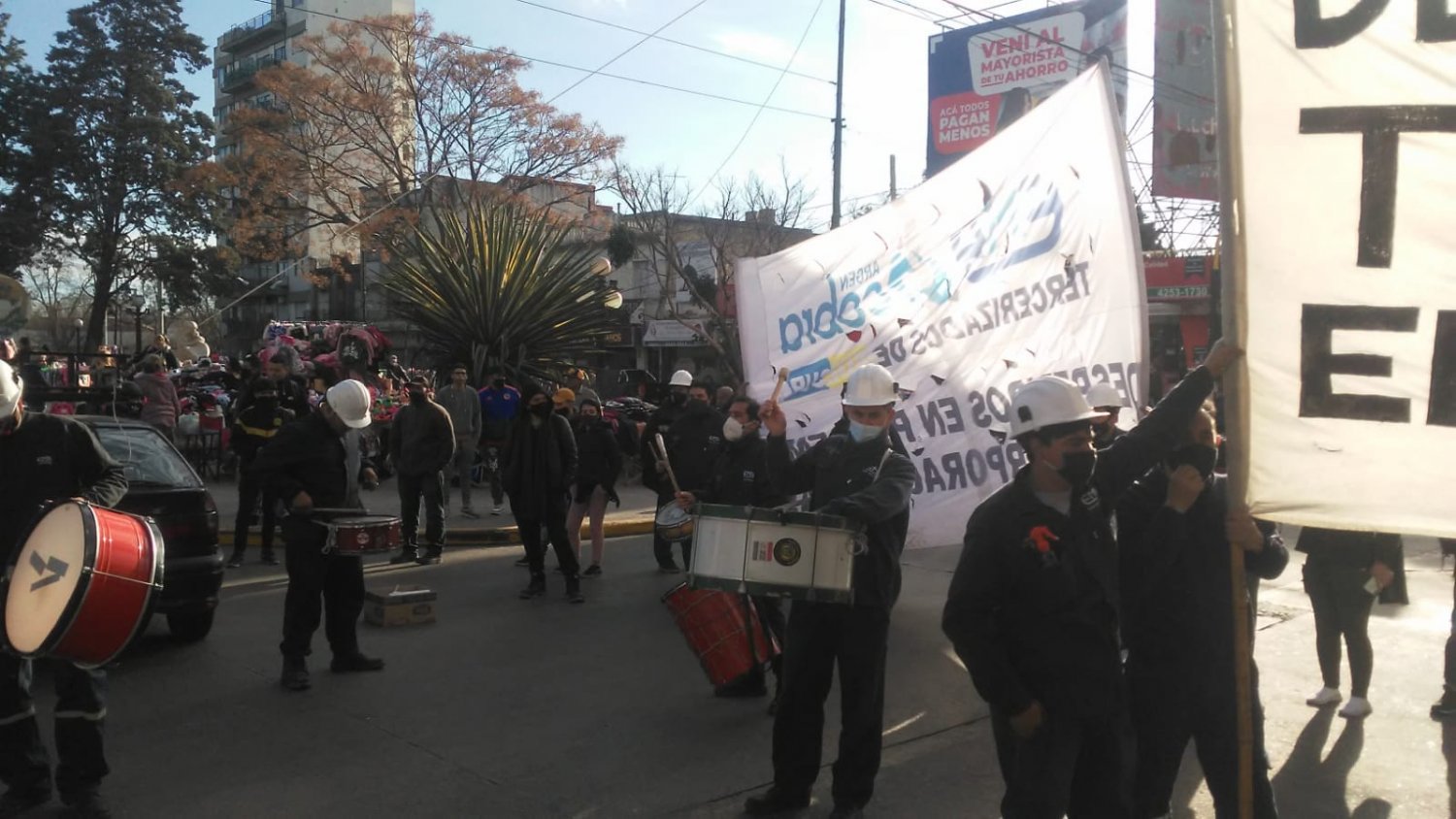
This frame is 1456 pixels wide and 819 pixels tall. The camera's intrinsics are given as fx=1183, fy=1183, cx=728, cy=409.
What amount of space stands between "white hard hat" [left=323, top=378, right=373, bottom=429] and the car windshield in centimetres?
152

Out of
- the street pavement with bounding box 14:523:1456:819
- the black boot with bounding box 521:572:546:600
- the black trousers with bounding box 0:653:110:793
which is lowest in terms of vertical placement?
the street pavement with bounding box 14:523:1456:819

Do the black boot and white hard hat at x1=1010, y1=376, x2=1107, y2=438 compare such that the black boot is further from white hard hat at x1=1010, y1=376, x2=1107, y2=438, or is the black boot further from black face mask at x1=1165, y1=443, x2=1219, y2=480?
white hard hat at x1=1010, y1=376, x2=1107, y2=438

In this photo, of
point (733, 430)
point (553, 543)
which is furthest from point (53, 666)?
point (553, 543)

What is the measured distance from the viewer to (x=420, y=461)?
10812 mm

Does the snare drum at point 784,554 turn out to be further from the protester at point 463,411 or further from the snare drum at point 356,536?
the protester at point 463,411

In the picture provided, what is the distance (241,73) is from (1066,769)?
247 feet

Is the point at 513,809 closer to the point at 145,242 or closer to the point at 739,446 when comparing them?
the point at 739,446

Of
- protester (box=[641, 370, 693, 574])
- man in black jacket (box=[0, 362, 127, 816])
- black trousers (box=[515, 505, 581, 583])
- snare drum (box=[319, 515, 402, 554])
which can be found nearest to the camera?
man in black jacket (box=[0, 362, 127, 816])

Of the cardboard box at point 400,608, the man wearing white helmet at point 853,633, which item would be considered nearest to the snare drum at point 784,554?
the man wearing white helmet at point 853,633

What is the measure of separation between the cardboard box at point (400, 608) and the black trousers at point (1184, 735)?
5.71 m

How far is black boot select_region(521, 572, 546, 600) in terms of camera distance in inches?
376

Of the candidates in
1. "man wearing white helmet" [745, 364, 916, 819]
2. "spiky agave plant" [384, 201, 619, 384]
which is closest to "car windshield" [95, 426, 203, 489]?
"man wearing white helmet" [745, 364, 916, 819]

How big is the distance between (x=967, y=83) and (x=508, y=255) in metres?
15.0

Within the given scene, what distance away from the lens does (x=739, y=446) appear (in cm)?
725
